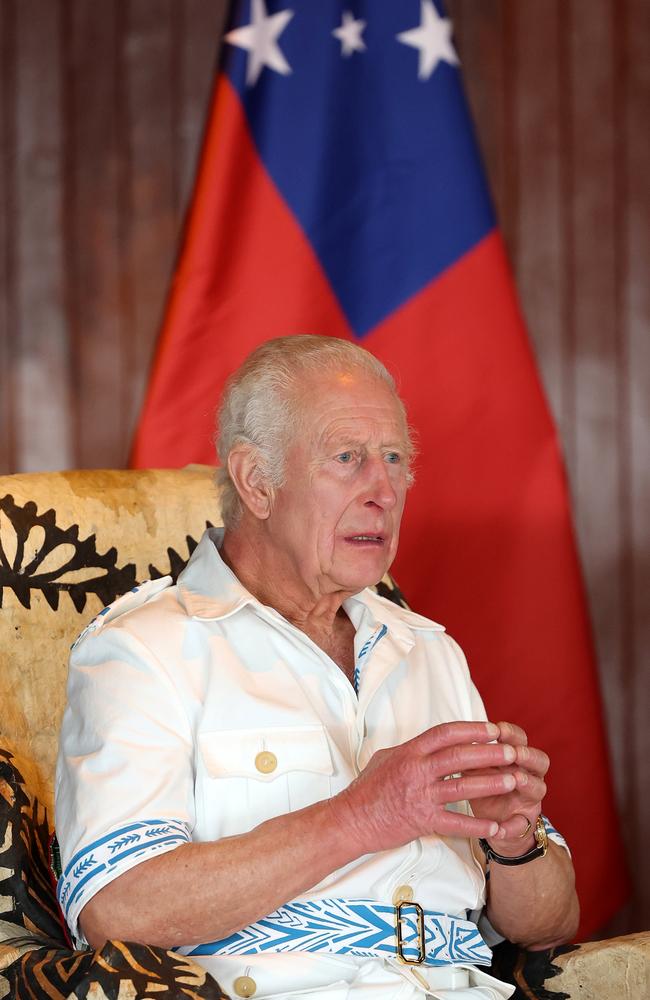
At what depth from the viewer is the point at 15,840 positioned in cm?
150

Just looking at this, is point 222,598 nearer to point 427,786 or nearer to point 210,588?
point 210,588

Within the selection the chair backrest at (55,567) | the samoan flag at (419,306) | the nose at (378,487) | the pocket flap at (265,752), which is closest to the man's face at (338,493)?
the nose at (378,487)

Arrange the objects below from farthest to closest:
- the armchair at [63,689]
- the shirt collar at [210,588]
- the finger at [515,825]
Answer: the shirt collar at [210,588] < the finger at [515,825] < the armchair at [63,689]

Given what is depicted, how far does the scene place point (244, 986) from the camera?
54.0 inches

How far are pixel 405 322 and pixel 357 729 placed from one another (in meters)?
1.20

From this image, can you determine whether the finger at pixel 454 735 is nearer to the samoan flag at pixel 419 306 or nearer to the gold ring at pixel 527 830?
the gold ring at pixel 527 830

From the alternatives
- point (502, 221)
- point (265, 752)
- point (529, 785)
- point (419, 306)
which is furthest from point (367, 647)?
point (502, 221)

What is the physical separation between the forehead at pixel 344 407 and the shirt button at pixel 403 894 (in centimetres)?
57

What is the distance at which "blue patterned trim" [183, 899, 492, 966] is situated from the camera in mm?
1408

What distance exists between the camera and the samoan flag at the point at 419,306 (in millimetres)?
2514

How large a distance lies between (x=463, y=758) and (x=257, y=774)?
30cm

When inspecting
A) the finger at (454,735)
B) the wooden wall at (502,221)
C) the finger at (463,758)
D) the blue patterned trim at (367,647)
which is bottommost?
the finger at (463,758)

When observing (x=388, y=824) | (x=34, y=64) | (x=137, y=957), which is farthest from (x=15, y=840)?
(x=34, y=64)

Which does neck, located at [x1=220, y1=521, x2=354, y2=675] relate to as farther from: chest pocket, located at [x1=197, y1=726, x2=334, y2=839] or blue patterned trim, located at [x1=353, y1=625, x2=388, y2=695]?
chest pocket, located at [x1=197, y1=726, x2=334, y2=839]
